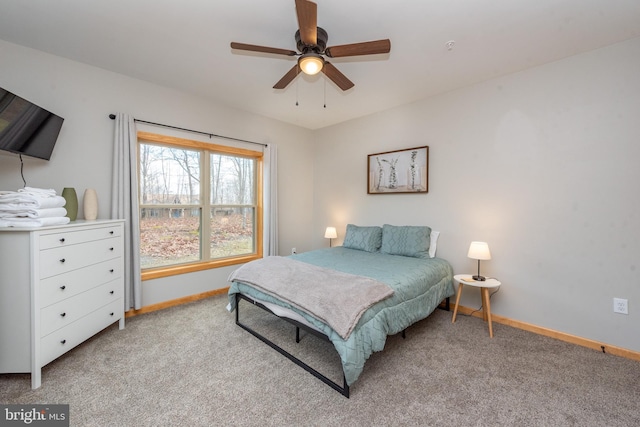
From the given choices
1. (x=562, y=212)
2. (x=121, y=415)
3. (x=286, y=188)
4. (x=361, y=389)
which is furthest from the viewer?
(x=286, y=188)

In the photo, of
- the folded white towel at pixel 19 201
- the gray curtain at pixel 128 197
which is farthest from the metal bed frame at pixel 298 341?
the folded white towel at pixel 19 201

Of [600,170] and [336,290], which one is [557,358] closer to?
[600,170]

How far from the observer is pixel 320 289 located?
2.03 metres

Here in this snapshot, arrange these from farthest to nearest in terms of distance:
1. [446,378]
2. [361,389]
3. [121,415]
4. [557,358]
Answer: [557,358], [446,378], [361,389], [121,415]

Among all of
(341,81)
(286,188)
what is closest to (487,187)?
(341,81)

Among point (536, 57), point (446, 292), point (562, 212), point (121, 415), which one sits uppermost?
point (536, 57)

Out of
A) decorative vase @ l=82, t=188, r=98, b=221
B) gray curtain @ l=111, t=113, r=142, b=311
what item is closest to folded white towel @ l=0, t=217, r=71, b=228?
decorative vase @ l=82, t=188, r=98, b=221

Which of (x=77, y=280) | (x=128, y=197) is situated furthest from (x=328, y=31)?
(x=77, y=280)

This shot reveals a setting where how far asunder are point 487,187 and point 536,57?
1289 mm

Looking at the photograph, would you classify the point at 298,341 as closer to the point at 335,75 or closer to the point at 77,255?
the point at 77,255

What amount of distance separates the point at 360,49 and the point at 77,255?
8.99 ft

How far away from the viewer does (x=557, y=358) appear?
7.16 feet

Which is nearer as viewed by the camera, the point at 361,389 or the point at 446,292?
the point at 361,389

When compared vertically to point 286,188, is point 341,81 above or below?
above
